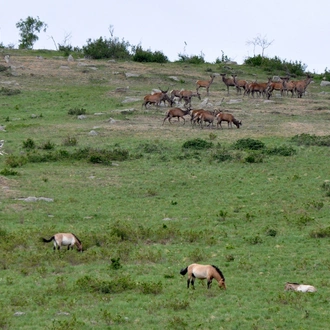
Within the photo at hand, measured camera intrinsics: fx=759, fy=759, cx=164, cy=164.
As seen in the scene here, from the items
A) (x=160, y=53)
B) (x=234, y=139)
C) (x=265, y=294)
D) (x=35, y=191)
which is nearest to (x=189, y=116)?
(x=234, y=139)

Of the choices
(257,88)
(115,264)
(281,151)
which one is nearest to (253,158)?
(281,151)

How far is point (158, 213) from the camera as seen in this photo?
17984mm

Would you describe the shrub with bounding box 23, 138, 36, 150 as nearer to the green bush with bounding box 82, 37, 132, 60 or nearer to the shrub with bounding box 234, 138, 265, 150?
the shrub with bounding box 234, 138, 265, 150

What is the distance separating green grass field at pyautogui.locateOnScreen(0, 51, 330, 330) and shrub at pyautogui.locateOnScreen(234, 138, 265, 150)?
3.4 inches

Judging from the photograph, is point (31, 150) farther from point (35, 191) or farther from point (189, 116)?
point (189, 116)

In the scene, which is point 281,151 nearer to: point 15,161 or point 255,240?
point 15,161

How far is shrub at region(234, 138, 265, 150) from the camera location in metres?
25.4

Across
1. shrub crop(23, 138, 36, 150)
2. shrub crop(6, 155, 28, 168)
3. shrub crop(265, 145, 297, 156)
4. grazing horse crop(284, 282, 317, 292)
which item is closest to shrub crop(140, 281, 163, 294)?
grazing horse crop(284, 282, 317, 292)

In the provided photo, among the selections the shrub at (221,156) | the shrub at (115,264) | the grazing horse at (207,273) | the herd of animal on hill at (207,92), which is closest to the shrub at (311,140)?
the herd of animal on hill at (207,92)

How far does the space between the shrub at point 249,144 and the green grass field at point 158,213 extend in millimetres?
86

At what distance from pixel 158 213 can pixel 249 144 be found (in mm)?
8311

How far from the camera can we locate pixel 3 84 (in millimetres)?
38688

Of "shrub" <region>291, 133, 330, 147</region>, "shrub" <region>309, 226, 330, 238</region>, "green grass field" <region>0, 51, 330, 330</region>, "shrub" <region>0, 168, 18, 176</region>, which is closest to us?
"green grass field" <region>0, 51, 330, 330</region>

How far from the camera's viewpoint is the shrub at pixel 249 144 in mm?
25391
